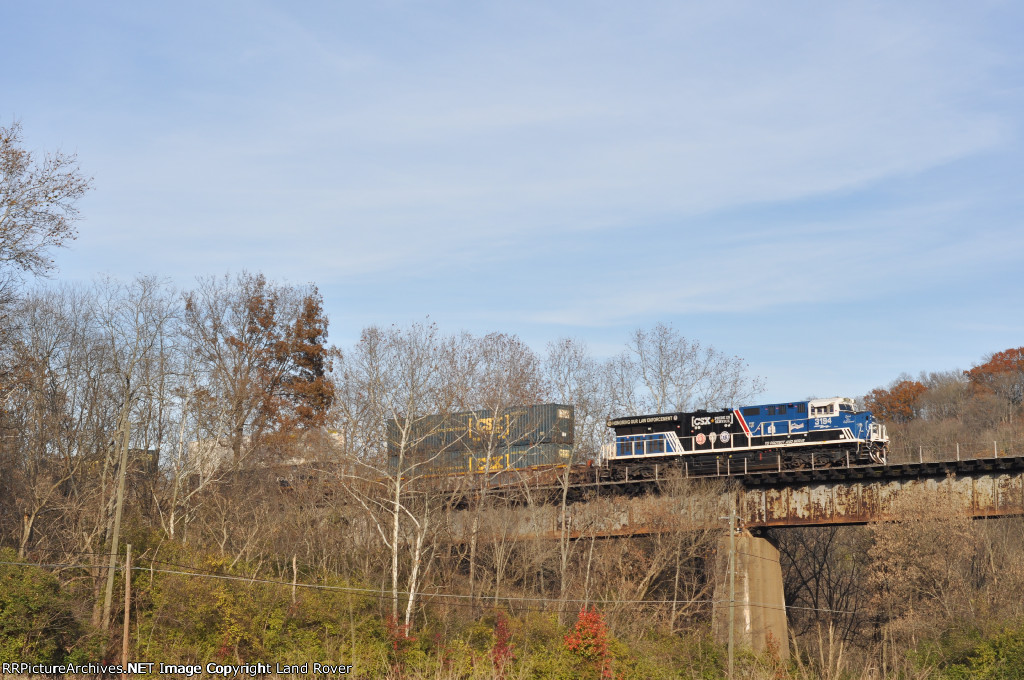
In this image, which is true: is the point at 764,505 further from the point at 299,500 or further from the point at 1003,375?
the point at 1003,375

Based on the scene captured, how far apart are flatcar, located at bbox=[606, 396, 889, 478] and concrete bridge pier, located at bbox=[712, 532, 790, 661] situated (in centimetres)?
433

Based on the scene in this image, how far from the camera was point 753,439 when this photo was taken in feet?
160

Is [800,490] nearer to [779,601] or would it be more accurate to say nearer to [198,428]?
[779,601]

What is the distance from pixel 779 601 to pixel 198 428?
32.6 m

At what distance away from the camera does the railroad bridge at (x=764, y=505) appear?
38.4 m

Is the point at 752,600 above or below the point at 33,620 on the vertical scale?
below

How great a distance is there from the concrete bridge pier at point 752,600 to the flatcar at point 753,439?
4.33 m

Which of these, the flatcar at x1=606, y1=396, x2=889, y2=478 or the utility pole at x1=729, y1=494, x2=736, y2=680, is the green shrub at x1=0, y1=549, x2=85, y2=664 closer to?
the utility pole at x1=729, y1=494, x2=736, y2=680

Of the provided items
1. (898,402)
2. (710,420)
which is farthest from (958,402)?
(710,420)

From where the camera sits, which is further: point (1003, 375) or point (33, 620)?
point (1003, 375)

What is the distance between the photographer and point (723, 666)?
133 ft

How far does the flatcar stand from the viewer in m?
44.6

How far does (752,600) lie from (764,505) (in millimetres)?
4550

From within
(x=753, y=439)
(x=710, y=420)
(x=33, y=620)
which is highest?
(x=710, y=420)
